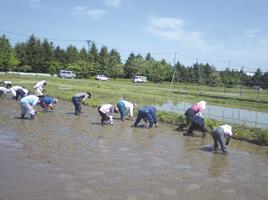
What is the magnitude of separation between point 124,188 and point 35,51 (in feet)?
252

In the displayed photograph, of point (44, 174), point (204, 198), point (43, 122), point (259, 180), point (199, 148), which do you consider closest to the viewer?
point (204, 198)

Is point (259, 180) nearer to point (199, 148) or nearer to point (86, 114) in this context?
point (199, 148)

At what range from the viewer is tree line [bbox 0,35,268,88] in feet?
264

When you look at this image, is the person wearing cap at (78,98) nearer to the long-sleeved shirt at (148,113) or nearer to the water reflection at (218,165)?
the long-sleeved shirt at (148,113)

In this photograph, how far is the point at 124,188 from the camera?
9.12 metres

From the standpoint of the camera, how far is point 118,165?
37.0ft

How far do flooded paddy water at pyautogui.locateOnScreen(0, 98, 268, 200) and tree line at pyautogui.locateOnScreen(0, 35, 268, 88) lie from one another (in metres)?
62.4

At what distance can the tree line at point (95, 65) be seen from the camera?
264 ft

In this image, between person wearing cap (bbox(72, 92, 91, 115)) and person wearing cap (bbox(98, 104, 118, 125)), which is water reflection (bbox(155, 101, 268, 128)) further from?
person wearing cap (bbox(98, 104, 118, 125))

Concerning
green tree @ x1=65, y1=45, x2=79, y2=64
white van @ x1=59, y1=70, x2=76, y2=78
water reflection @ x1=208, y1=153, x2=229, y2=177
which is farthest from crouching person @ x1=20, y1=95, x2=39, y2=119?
green tree @ x1=65, y1=45, x2=79, y2=64

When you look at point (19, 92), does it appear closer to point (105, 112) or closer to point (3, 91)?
point (3, 91)

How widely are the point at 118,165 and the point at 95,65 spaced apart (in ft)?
248

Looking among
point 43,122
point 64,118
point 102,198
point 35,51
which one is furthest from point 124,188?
point 35,51

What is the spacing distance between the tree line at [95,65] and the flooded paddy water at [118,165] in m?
62.4
